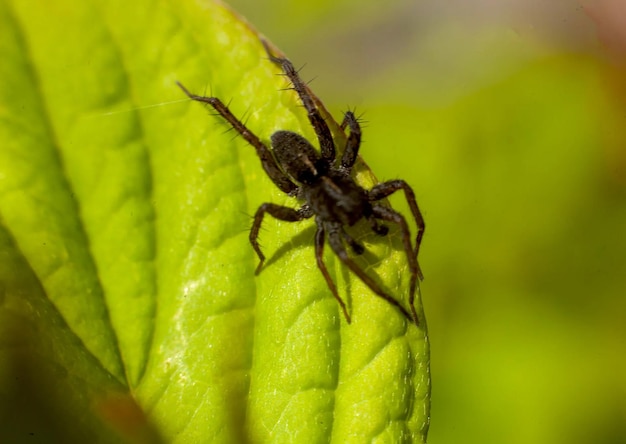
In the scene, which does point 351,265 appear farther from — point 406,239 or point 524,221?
point 524,221

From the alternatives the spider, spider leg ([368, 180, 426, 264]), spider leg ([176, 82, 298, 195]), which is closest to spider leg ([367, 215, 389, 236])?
the spider

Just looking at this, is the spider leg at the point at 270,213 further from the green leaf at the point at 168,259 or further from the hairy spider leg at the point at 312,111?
the hairy spider leg at the point at 312,111

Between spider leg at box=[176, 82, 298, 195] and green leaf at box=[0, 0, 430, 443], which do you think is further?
spider leg at box=[176, 82, 298, 195]

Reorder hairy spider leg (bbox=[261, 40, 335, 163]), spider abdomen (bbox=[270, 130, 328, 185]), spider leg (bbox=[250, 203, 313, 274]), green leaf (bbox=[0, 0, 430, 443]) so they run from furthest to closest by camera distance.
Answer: spider abdomen (bbox=[270, 130, 328, 185])
hairy spider leg (bbox=[261, 40, 335, 163])
spider leg (bbox=[250, 203, 313, 274])
green leaf (bbox=[0, 0, 430, 443])

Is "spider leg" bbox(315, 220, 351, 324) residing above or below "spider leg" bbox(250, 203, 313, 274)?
below

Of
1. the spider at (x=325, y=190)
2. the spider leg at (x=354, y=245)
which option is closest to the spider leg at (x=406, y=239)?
the spider at (x=325, y=190)

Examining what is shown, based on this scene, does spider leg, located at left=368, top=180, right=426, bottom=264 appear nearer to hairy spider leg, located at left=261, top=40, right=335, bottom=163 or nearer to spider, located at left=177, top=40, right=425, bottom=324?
spider, located at left=177, top=40, right=425, bottom=324

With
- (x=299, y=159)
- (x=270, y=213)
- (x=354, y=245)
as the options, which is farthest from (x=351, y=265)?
(x=299, y=159)

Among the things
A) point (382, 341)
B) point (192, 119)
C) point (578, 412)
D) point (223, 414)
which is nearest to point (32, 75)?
point (192, 119)

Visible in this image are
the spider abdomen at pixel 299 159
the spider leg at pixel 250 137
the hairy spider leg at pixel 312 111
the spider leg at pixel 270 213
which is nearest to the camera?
the spider leg at pixel 270 213
